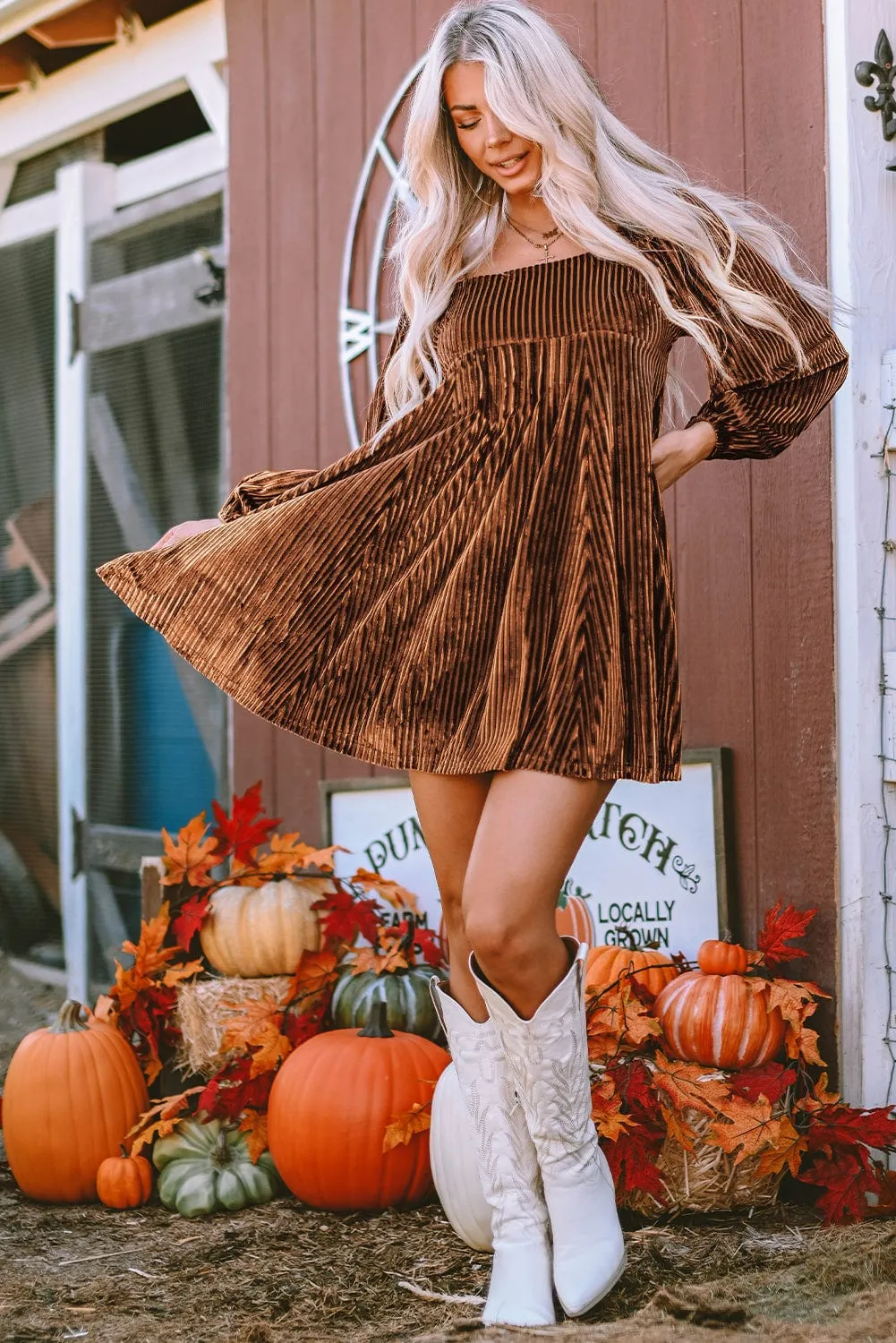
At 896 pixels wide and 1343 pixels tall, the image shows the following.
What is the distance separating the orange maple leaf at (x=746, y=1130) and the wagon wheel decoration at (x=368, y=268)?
1.97 m

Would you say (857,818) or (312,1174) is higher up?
(857,818)

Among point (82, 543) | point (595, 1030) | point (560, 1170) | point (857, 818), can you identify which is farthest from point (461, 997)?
point (82, 543)

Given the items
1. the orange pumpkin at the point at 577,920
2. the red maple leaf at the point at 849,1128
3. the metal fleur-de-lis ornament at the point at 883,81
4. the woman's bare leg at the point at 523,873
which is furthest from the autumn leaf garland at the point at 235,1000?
the metal fleur-de-lis ornament at the point at 883,81

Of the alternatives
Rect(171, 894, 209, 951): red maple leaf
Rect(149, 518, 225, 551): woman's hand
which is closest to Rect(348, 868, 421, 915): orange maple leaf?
Rect(171, 894, 209, 951): red maple leaf

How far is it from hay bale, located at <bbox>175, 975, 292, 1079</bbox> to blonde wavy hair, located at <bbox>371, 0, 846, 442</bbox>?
132 centimetres

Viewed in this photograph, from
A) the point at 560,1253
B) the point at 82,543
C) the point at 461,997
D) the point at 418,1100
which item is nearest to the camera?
the point at 560,1253

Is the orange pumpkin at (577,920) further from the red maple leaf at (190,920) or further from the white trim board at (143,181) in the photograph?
the white trim board at (143,181)

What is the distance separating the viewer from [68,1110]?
2836 millimetres

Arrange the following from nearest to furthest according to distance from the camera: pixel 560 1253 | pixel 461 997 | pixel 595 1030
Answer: pixel 560 1253, pixel 461 997, pixel 595 1030

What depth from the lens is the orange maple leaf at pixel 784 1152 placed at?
7.88ft

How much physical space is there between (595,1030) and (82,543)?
2.99 meters

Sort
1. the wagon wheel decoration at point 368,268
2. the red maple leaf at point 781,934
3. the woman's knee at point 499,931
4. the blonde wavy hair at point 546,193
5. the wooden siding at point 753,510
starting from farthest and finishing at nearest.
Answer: the wagon wheel decoration at point 368,268, the wooden siding at point 753,510, the red maple leaf at point 781,934, the blonde wavy hair at point 546,193, the woman's knee at point 499,931

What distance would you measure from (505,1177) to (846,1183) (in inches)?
26.2

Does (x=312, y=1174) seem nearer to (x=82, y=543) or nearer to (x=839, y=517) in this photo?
(x=839, y=517)
